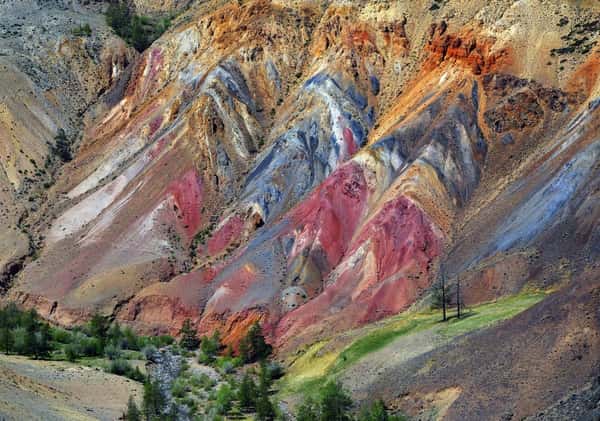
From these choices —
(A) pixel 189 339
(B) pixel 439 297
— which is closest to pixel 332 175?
(A) pixel 189 339

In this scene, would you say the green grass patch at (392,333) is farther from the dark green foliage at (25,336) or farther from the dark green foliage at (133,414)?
the dark green foliage at (25,336)

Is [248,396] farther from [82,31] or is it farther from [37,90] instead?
[82,31]

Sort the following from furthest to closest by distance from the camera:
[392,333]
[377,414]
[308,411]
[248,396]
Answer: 1. [392,333]
2. [248,396]
3. [308,411]
4. [377,414]

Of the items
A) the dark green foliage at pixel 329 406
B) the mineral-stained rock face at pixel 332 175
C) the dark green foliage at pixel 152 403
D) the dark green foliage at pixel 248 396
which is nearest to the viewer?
the dark green foliage at pixel 329 406

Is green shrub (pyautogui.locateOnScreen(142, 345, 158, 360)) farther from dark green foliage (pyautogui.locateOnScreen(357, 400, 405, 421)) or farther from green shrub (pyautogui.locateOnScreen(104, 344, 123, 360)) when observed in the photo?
dark green foliage (pyautogui.locateOnScreen(357, 400, 405, 421))

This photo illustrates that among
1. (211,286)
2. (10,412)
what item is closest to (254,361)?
(211,286)

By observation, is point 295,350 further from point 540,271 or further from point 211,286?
point 540,271

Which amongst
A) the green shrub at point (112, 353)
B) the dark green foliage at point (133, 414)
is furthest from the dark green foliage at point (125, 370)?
the dark green foliage at point (133, 414)
